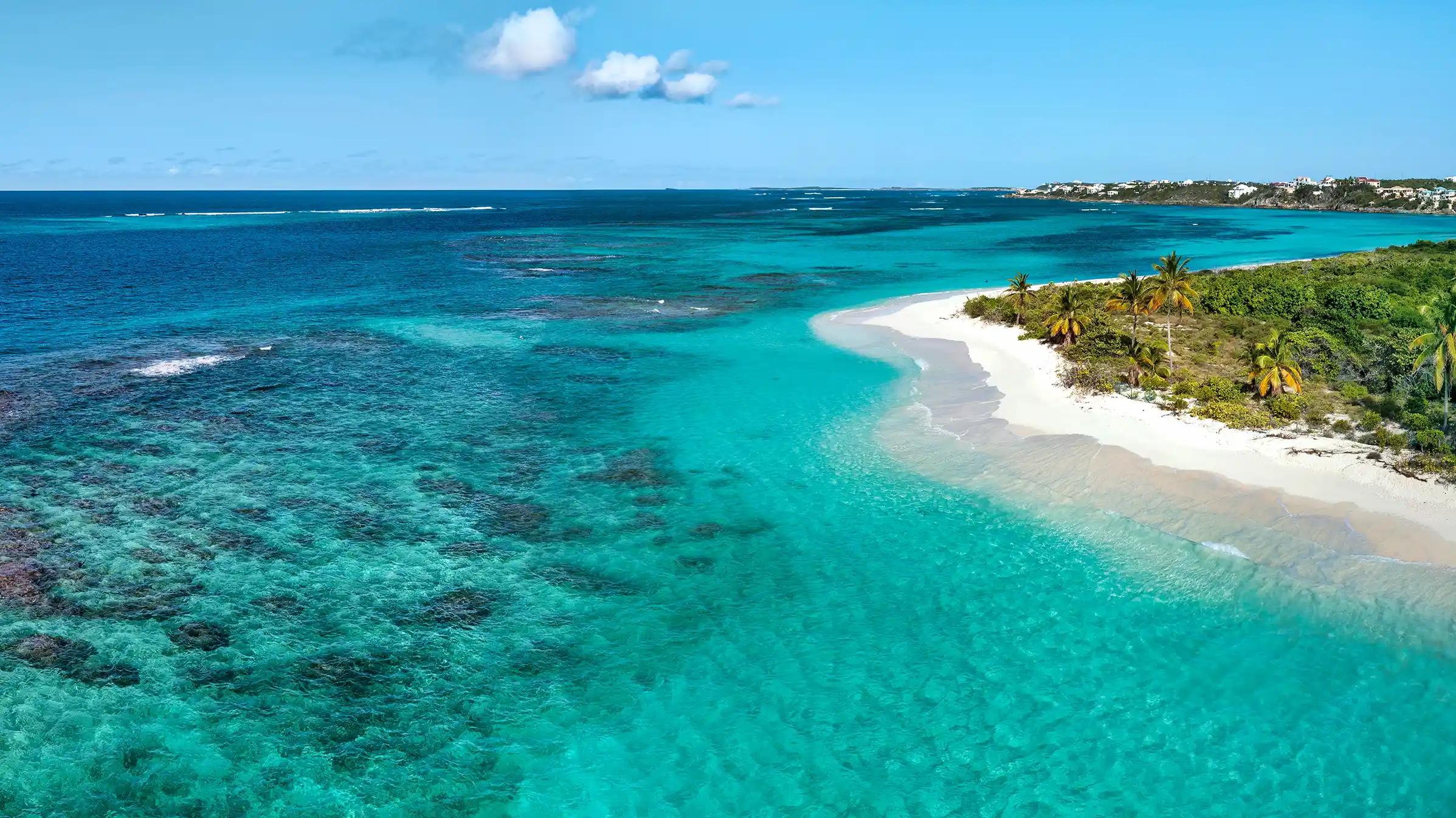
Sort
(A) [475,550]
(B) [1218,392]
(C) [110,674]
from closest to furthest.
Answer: (C) [110,674], (A) [475,550], (B) [1218,392]

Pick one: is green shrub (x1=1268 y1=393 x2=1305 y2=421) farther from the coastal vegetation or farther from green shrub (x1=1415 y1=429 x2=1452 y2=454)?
green shrub (x1=1415 y1=429 x2=1452 y2=454)

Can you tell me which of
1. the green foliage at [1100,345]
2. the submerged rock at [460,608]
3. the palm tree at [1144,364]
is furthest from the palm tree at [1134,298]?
the submerged rock at [460,608]

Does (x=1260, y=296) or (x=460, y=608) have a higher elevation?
(x=1260, y=296)

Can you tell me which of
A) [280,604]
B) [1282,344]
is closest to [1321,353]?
[1282,344]

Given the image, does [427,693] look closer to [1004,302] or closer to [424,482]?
[424,482]

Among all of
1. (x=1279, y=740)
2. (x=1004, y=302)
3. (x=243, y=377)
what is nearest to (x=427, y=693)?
(x=1279, y=740)

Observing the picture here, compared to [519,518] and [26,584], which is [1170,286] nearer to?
[519,518]

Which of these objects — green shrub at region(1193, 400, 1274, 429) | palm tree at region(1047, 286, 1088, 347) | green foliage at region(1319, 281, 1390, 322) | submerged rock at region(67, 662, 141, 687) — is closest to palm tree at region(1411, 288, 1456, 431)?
green shrub at region(1193, 400, 1274, 429)

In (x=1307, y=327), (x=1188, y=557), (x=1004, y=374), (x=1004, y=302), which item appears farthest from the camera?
(x=1004, y=302)
